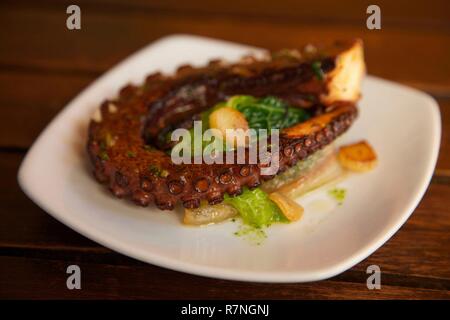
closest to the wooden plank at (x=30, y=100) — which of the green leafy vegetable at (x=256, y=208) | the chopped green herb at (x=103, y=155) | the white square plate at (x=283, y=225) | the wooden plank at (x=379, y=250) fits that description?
the white square plate at (x=283, y=225)

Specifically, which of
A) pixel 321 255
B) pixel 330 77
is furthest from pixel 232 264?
pixel 330 77

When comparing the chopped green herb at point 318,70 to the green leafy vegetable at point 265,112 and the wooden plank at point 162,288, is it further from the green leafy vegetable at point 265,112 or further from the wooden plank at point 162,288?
the wooden plank at point 162,288

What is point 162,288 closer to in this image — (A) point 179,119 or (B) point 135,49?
(A) point 179,119

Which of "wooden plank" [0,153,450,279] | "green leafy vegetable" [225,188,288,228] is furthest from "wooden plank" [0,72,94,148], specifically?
"green leafy vegetable" [225,188,288,228]

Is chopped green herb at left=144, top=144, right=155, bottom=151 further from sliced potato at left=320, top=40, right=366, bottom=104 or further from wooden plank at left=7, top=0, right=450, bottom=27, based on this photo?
wooden plank at left=7, top=0, right=450, bottom=27

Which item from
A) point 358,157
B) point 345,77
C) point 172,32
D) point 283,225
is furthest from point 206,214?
point 172,32

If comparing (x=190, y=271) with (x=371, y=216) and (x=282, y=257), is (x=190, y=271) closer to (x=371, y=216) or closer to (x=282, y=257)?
(x=282, y=257)
